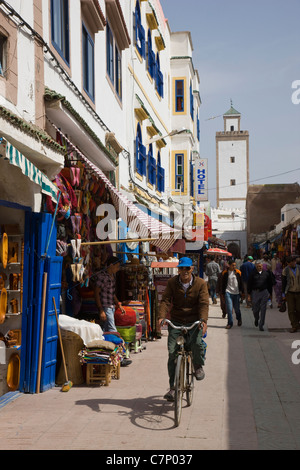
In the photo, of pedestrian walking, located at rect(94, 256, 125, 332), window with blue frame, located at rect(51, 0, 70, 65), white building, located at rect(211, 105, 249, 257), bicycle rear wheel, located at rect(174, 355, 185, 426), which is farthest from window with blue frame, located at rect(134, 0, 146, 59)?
white building, located at rect(211, 105, 249, 257)


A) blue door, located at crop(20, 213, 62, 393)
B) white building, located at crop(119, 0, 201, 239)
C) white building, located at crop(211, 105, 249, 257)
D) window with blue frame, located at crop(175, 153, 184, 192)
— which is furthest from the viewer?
white building, located at crop(211, 105, 249, 257)

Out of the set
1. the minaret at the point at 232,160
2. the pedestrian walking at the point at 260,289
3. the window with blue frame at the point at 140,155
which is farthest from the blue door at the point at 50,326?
the minaret at the point at 232,160

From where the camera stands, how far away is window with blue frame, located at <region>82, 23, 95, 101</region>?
1044cm

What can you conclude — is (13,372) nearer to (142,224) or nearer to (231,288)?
(142,224)

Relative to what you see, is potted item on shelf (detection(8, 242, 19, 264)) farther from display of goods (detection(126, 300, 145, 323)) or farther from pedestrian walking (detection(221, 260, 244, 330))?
pedestrian walking (detection(221, 260, 244, 330))

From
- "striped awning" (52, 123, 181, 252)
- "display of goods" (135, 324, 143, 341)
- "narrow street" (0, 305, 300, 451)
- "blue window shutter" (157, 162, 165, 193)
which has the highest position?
"blue window shutter" (157, 162, 165, 193)

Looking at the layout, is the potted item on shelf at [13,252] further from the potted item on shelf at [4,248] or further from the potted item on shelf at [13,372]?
the potted item on shelf at [13,372]

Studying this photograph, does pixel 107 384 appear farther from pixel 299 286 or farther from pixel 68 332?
pixel 299 286

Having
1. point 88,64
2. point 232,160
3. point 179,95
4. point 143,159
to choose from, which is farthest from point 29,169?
point 232,160

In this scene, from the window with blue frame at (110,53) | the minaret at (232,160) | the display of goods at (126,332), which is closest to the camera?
the display of goods at (126,332)

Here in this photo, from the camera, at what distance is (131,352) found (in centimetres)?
→ 1054

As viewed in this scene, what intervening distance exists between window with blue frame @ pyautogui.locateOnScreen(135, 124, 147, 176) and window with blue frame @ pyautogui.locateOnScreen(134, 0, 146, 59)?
234 centimetres

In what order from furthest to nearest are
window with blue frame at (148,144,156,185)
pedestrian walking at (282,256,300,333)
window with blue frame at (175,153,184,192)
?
window with blue frame at (175,153,184,192) → window with blue frame at (148,144,156,185) → pedestrian walking at (282,256,300,333)

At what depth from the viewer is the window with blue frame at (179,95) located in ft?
83.5
